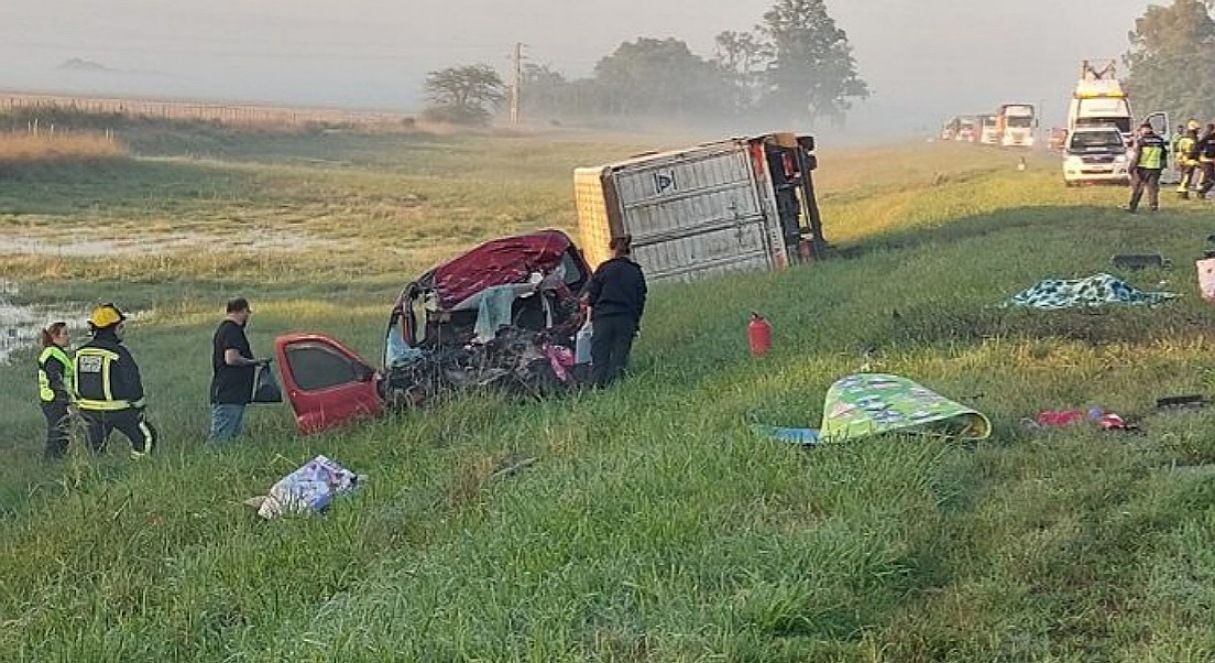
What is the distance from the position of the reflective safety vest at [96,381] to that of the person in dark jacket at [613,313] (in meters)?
3.58

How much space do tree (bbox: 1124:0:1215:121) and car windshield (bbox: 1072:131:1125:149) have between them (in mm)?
45377

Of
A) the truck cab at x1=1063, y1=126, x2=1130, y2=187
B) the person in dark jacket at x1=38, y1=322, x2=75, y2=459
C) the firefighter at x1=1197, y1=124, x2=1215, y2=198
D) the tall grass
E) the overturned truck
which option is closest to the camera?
the person in dark jacket at x1=38, y1=322, x2=75, y2=459

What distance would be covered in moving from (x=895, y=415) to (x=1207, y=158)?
17300mm

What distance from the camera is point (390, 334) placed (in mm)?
11727

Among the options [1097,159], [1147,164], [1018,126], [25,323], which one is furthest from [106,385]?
[1018,126]

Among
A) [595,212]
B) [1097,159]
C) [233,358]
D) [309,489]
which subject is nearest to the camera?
[309,489]

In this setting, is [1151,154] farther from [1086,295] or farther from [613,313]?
[613,313]

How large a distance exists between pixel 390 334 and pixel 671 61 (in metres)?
119

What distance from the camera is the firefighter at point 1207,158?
2148 cm

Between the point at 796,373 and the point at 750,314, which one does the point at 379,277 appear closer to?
the point at 750,314

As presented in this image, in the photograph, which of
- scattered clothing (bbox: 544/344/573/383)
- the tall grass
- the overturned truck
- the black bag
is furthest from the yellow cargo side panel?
the tall grass

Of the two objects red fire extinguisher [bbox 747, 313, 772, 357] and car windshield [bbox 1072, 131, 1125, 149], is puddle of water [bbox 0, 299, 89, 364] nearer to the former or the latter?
red fire extinguisher [bbox 747, 313, 772, 357]

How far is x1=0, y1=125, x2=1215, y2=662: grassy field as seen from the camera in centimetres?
440

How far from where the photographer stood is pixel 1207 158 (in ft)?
70.5
